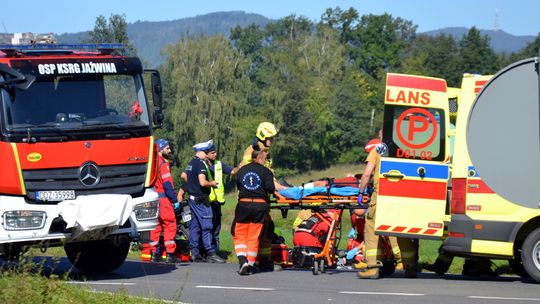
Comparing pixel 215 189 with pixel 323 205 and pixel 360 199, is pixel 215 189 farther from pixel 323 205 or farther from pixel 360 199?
pixel 360 199

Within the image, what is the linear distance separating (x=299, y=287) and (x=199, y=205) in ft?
13.5

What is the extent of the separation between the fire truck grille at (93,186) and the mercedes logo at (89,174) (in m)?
0.03

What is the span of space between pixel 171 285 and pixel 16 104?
2966 mm

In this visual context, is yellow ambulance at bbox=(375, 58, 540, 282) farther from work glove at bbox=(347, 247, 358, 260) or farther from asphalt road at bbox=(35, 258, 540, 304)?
work glove at bbox=(347, 247, 358, 260)

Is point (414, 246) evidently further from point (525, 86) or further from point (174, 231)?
point (174, 231)

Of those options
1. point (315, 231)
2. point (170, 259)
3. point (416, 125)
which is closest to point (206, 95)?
point (170, 259)

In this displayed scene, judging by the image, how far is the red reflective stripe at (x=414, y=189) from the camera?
13656mm

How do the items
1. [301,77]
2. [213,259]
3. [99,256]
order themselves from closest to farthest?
[99,256], [213,259], [301,77]

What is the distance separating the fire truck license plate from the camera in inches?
506

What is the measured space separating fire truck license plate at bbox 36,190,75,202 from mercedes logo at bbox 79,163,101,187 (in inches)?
8.5

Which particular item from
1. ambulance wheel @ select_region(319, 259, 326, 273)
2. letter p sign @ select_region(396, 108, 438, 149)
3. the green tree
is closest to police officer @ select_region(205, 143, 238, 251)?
ambulance wheel @ select_region(319, 259, 326, 273)

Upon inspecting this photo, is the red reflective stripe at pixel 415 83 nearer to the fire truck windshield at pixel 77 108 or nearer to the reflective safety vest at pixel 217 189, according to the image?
the fire truck windshield at pixel 77 108

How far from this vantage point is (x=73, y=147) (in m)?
13.1

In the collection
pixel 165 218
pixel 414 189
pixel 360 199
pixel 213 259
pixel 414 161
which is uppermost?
pixel 414 161
